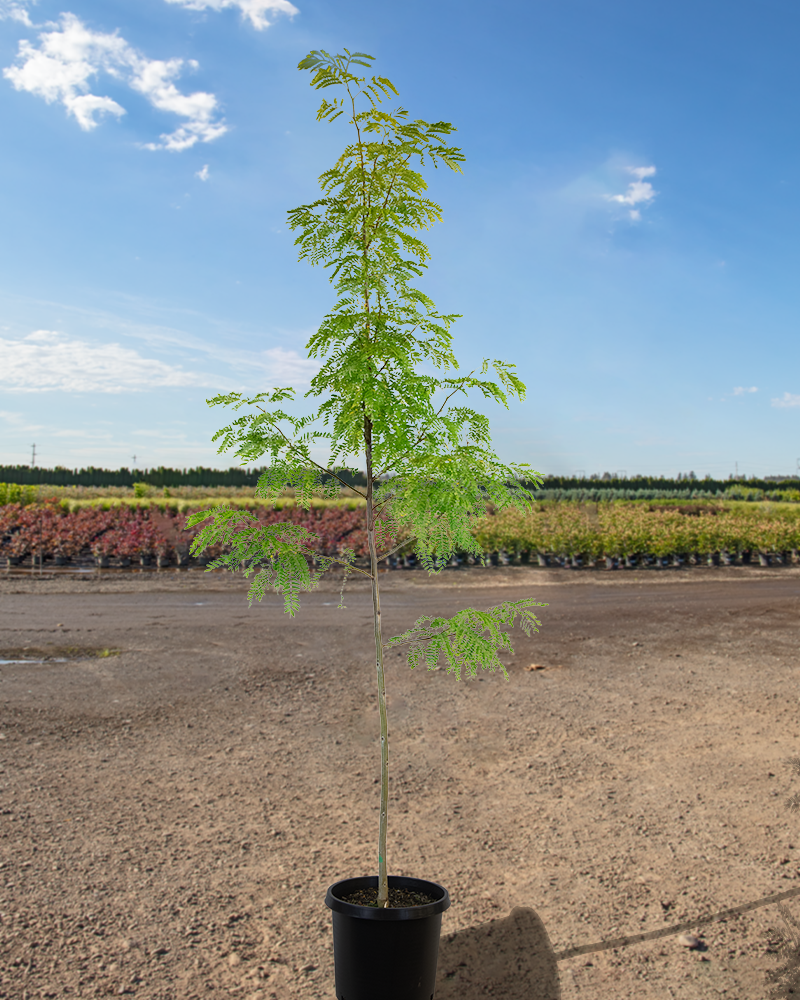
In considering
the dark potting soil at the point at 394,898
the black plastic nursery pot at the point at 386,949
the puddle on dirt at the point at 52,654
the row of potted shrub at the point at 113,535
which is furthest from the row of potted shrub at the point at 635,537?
the black plastic nursery pot at the point at 386,949

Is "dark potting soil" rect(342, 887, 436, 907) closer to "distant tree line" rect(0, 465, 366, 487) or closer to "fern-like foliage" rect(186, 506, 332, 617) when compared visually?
"fern-like foliage" rect(186, 506, 332, 617)

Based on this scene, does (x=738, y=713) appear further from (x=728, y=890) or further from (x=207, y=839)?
(x=207, y=839)

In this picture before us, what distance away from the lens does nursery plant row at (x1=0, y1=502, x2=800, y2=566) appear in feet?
51.6

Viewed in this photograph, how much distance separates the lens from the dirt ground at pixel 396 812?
2977 mm

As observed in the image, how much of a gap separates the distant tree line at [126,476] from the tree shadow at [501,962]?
38.0 m

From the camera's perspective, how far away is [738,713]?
5.98 meters

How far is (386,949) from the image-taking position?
2611 mm

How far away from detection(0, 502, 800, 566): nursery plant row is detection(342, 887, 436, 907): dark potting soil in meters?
12.1

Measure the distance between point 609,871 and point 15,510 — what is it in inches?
769

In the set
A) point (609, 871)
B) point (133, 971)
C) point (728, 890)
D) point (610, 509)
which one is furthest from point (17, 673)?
point (610, 509)

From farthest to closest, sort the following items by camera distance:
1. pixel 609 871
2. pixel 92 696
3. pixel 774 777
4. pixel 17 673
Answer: pixel 17 673 < pixel 92 696 < pixel 774 777 < pixel 609 871

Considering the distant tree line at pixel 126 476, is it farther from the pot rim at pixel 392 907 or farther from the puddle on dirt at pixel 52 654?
the pot rim at pixel 392 907

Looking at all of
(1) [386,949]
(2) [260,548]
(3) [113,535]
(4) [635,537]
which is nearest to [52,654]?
(2) [260,548]

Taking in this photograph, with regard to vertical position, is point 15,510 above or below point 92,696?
above
